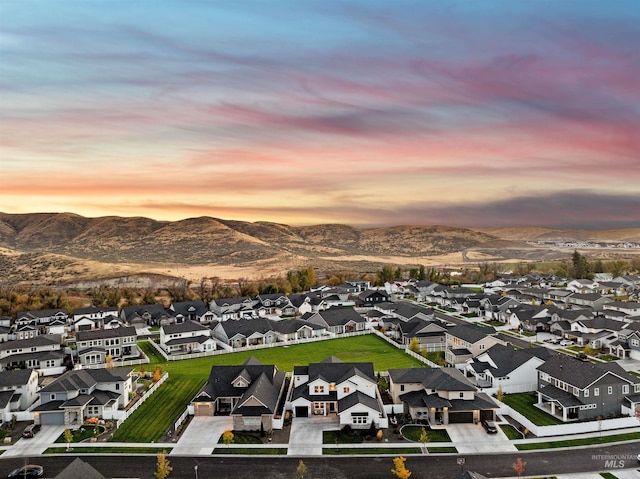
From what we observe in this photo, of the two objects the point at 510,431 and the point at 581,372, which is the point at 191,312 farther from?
the point at 581,372

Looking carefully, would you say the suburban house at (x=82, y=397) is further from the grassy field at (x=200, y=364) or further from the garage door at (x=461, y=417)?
the garage door at (x=461, y=417)

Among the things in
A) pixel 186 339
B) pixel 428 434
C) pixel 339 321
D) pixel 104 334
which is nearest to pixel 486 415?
pixel 428 434

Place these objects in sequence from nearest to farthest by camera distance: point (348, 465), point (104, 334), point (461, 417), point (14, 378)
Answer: point (348, 465) → point (461, 417) → point (14, 378) → point (104, 334)

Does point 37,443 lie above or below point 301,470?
below

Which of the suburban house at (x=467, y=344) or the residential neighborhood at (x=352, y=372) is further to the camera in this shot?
the suburban house at (x=467, y=344)

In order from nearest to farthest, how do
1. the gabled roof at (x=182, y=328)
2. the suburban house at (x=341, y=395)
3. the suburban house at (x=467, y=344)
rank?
the suburban house at (x=341, y=395) → the suburban house at (x=467, y=344) → the gabled roof at (x=182, y=328)

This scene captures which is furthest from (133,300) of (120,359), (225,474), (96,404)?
(225,474)

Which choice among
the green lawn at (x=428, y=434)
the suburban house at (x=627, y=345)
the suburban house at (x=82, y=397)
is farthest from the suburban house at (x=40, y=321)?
the suburban house at (x=627, y=345)

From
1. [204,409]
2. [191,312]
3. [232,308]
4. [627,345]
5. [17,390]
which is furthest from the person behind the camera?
[232,308]

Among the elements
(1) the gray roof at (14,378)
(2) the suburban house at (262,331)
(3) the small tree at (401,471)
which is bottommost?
(2) the suburban house at (262,331)
